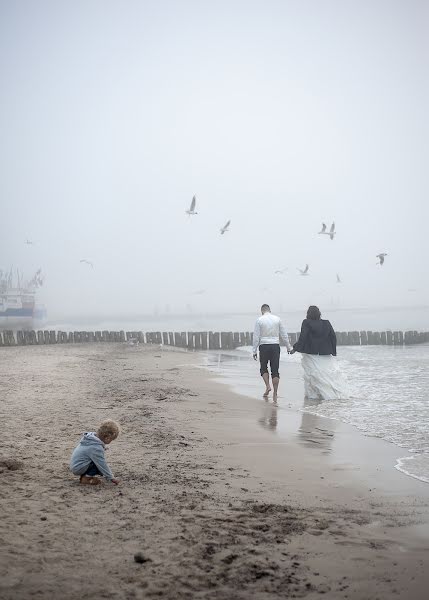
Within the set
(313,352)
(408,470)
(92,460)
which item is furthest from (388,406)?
(92,460)

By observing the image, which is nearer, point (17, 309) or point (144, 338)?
point (144, 338)

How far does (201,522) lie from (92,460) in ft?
4.16

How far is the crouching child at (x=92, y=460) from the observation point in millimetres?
4410

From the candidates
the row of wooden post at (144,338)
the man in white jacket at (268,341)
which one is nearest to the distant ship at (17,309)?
the row of wooden post at (144,338)

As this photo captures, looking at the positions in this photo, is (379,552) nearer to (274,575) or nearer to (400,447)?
(274,575)

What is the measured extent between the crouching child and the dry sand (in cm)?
11

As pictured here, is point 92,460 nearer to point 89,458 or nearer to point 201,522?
point 89,458

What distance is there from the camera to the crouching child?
441cm

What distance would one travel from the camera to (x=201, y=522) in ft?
11.8

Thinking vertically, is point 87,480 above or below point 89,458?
below

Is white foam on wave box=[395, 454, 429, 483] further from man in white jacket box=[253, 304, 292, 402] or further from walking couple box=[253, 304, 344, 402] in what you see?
man in white jacket box=[253, 304, 292, 402]

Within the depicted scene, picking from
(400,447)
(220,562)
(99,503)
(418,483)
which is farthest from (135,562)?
(400,447)

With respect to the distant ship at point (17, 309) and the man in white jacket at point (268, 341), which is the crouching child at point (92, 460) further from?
the distant ship at point (17, 309)

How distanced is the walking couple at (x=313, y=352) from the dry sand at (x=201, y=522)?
12.0 feet
